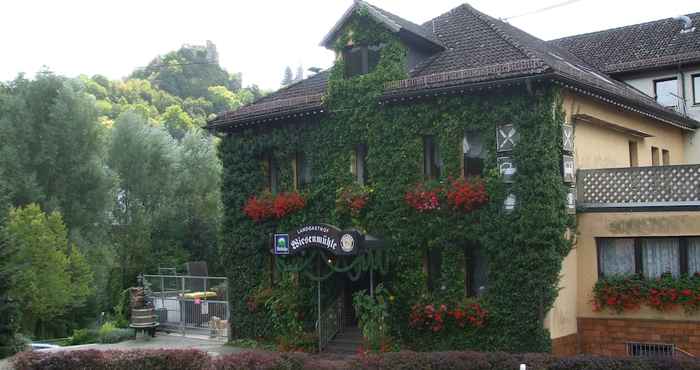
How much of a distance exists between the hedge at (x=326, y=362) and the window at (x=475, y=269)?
4.11 m

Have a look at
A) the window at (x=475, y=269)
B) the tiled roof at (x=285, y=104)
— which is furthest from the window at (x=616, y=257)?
the tiled roof at (x=285, y=104)

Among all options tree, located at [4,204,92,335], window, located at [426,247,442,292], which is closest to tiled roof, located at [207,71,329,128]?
window, located at [426,247,442,292]

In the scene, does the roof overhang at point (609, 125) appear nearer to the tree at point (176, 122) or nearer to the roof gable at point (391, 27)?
the roof gable at point (391, 27)

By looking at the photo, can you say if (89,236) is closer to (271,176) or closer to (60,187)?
(60,187)

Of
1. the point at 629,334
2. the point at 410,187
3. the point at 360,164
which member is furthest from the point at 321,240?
the point at 629,334

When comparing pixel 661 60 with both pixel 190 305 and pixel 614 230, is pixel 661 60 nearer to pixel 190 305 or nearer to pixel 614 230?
pixel 614 230

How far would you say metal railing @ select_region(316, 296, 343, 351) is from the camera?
20.6 meters

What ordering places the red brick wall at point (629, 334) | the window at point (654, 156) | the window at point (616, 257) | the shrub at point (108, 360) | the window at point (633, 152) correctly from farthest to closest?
1. the window at point (654, 156)
2. the window at point (633, 152)
3. the window at point (616, 257)
4. the red brick wall at point (629, 334)
5. the shrub at point (108, 360)

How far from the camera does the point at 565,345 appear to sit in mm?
18219

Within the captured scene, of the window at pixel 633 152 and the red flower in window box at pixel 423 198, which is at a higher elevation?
the window at pixel 633 152

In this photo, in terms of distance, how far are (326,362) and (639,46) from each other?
21.1 m

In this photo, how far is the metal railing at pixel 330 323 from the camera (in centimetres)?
2062

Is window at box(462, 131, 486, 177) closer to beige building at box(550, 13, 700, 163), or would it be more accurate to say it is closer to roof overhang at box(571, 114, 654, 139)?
roof overhang at box(571, 114, 654, 139)

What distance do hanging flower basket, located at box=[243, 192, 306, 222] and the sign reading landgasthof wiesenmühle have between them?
138cm
